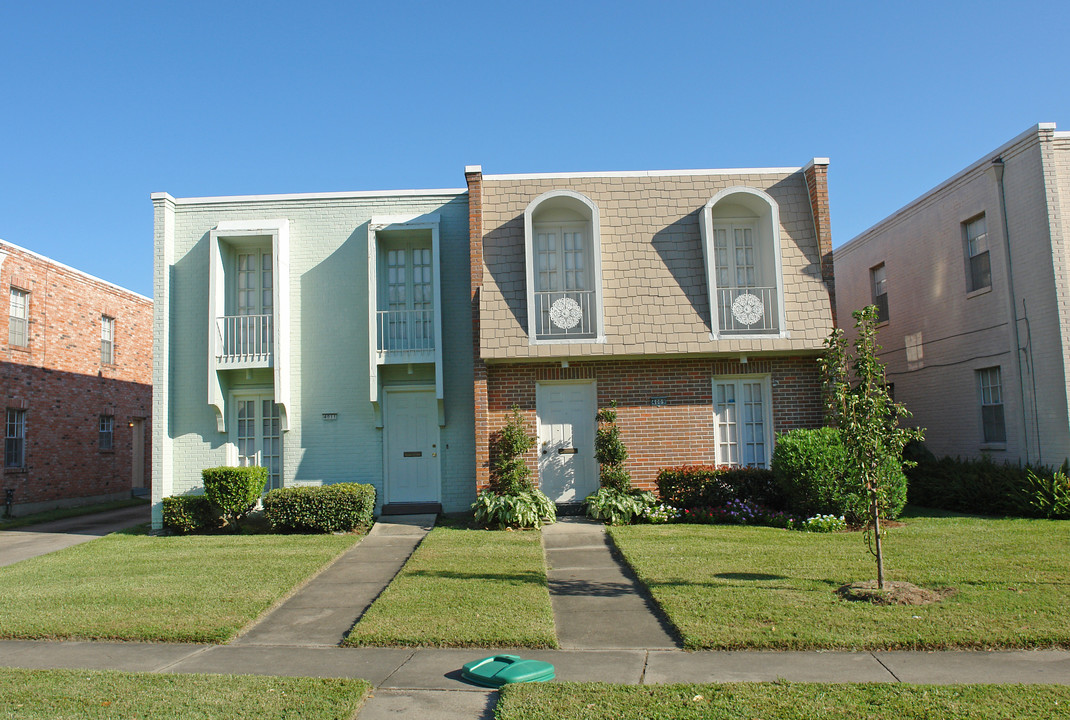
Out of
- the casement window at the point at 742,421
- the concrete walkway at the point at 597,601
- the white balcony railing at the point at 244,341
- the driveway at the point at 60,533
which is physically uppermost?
the white balcony railing at the point at 244,341

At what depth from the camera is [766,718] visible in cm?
450

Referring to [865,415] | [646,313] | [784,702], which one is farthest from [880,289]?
[784,702]

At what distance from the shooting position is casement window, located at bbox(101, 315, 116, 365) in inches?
840

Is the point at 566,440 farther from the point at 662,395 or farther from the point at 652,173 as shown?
the point at 652,173

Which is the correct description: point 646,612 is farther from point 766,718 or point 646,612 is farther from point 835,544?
point 835,544

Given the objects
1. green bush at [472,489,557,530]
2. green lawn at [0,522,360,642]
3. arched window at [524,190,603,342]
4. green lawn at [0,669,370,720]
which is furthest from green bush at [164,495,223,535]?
green lawn at [0,669,370,720]

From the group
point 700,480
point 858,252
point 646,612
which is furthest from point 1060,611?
point 858,252

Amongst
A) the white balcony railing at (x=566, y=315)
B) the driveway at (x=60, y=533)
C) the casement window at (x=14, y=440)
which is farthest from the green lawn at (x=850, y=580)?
the casement window at (x=14, y=440)

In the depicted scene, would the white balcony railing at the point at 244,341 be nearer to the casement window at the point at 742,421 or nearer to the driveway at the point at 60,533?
the driveway at the point at 60,533

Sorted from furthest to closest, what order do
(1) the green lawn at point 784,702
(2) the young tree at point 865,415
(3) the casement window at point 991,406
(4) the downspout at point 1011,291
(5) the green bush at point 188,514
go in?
1. (3) the casement window at point 991,406
2. (4) the downspout at point 1011,291
3. (5) the green bush at point 188,514
4. (2) the young tree at point 865,415
5. (1) the green lawn at point 784,702

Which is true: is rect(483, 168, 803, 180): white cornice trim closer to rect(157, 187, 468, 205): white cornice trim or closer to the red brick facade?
rect(157, 187, 468, 205): white cornice trim

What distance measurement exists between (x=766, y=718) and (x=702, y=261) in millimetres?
9872

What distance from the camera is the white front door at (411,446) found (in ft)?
45.5

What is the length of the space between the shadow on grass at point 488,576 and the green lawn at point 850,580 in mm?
1218
